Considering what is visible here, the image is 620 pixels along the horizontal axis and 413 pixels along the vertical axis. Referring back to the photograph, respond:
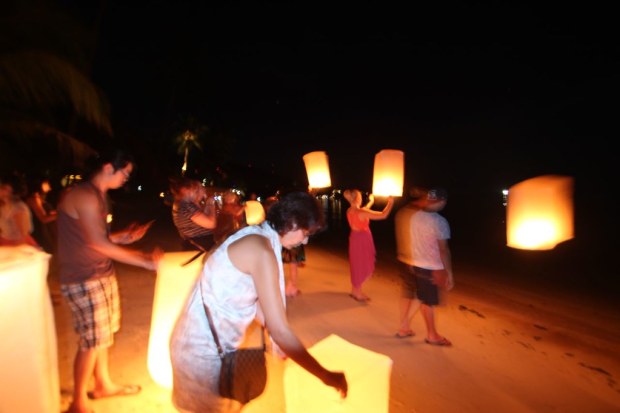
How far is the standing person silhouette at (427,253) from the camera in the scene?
4.42m

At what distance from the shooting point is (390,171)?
4.95 m

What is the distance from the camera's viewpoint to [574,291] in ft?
31.6

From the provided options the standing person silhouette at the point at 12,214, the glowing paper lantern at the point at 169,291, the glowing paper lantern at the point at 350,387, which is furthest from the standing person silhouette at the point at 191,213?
the glowing paper lantern at the point at 350,387

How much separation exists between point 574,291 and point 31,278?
11.7 metres

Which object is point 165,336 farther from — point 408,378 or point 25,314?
point 408,378

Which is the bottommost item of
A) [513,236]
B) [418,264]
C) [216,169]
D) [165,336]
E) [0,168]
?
[165,336]

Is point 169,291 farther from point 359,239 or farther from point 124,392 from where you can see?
point 359,239

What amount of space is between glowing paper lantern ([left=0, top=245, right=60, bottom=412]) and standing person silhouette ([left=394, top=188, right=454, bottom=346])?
12.3 ft

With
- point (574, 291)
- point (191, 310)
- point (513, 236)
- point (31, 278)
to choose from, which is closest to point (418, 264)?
point (513, 236)

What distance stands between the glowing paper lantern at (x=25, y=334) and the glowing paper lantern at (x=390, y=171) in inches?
155

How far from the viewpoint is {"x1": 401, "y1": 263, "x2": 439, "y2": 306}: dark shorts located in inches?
177

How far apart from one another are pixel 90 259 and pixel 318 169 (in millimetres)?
3582

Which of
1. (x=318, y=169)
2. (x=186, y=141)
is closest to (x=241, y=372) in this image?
(x=318, y=169)

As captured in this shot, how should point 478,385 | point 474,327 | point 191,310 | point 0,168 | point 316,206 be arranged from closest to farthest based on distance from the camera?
point 191,310 → point 316,206 → point 478,385 → point 474,327 → point 0,168
